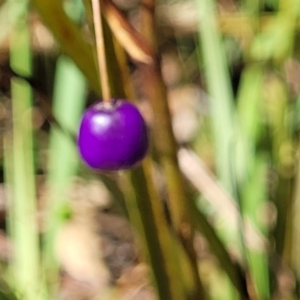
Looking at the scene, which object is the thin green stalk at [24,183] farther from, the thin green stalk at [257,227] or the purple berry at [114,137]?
the purple berry at [114,137]

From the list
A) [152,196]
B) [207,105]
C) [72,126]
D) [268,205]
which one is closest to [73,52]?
[152,196]

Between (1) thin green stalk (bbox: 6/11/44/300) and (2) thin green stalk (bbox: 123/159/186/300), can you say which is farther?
(1) thin green stalk (bbox: 6/11/44/300)

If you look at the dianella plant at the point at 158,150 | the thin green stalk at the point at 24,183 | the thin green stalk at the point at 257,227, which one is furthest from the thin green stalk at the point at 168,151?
the thin green stalk at the point at 24,183

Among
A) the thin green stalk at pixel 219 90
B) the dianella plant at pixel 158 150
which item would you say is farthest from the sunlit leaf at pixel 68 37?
the thin green stalk at pixel 219 90

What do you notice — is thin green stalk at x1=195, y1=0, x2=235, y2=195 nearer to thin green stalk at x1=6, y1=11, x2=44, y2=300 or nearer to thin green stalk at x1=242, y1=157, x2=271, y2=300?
thin green stalk at x1=242, y1=157, x2=271, y2=300

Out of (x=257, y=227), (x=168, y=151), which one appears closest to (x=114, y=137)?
(x=168, y=151)

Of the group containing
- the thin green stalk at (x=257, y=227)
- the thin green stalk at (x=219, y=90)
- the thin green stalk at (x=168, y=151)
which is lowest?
the thin green stalk at (x=257, y=227)

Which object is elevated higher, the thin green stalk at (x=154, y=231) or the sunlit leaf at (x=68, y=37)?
the sunlit leaf at (x=68, y=37)

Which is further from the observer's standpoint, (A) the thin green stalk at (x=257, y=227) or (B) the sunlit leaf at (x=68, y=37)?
(A) the thin green stalk at (x=257, y=227)

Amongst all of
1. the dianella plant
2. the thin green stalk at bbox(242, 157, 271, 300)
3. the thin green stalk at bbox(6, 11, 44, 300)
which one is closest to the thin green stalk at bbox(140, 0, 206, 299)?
the dianella plant
